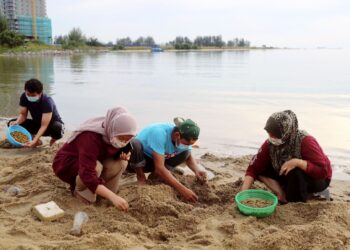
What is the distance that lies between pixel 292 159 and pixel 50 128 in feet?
11.4

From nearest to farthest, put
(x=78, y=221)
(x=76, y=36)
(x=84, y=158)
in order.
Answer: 1. (x=78, y=221)
2. (x=84, y=158)
3. (x=76, y=36)

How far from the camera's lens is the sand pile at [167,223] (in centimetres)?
246

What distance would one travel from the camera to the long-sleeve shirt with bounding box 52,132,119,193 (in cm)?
294

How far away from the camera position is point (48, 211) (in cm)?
289

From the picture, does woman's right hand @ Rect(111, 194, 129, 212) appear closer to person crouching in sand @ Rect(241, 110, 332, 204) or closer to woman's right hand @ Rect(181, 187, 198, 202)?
woman's right hand @ Rect(181, 187, 198, 202)

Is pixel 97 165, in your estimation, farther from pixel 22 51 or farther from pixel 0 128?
pixel 22 51

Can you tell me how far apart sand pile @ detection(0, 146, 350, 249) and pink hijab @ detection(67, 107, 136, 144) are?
0.58 m

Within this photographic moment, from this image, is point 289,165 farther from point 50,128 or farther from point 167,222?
point 50,128

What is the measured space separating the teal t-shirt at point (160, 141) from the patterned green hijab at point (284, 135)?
89 centimetres

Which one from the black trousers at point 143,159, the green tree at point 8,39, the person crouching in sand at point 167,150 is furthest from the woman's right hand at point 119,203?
the green tree at point 8,39

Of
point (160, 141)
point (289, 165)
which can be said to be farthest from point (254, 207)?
point (160, 141)

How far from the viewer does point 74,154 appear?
324cm

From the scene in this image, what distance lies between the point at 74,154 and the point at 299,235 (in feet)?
6.21

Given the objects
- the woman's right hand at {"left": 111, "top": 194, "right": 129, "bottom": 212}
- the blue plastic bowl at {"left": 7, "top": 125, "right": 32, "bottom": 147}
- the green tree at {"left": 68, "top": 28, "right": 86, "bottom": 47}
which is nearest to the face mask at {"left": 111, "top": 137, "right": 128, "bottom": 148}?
the woman's right hand at {"left": 111, "top": 194, "right": 129, "bottom": 212}
